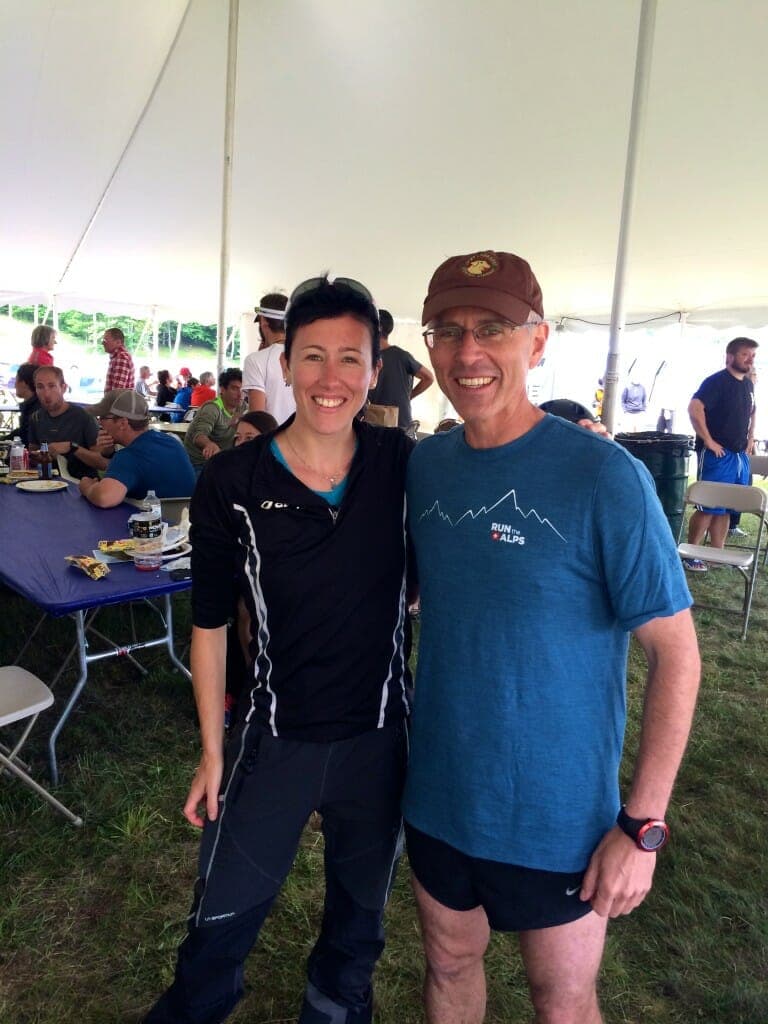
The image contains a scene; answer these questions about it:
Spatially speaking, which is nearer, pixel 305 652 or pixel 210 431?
pixel 305 652

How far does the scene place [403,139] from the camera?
8.04 metres

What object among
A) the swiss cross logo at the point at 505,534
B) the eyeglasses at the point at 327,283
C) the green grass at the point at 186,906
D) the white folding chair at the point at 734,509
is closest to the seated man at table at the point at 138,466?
the green grass at the point at 186,906

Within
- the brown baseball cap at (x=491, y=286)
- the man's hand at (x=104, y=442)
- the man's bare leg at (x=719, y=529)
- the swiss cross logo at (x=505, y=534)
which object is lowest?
the man's bare leg at (x=719, y=529)

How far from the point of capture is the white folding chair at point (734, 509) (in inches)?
173

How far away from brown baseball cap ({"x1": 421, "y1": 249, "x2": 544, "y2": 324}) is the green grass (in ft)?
5.68

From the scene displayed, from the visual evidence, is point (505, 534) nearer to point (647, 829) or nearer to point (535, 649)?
point (535, 649)

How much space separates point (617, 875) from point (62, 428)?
504cm

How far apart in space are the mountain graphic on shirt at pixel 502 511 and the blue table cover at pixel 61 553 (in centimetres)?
151

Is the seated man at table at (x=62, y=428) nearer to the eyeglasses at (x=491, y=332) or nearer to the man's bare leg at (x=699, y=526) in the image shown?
the eyeglasses at (x=491, y=332)

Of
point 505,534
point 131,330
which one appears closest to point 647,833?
point 505,534

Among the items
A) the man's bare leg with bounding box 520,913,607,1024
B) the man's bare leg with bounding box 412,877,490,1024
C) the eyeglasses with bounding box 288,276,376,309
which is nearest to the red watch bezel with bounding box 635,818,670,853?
the man's bare leg with bounding box 520,913,607,1024

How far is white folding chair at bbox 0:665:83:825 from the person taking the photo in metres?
2.06

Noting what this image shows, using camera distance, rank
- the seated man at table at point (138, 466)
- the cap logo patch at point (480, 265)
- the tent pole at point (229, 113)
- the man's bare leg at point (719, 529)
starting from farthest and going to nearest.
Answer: the tent pole at point (229, 113)
the man's bare leg at point (719, 529)
the seated man at table at point (138, 466)
the cap logo patch at point (480, 265)

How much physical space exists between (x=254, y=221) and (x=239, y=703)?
10549mm
